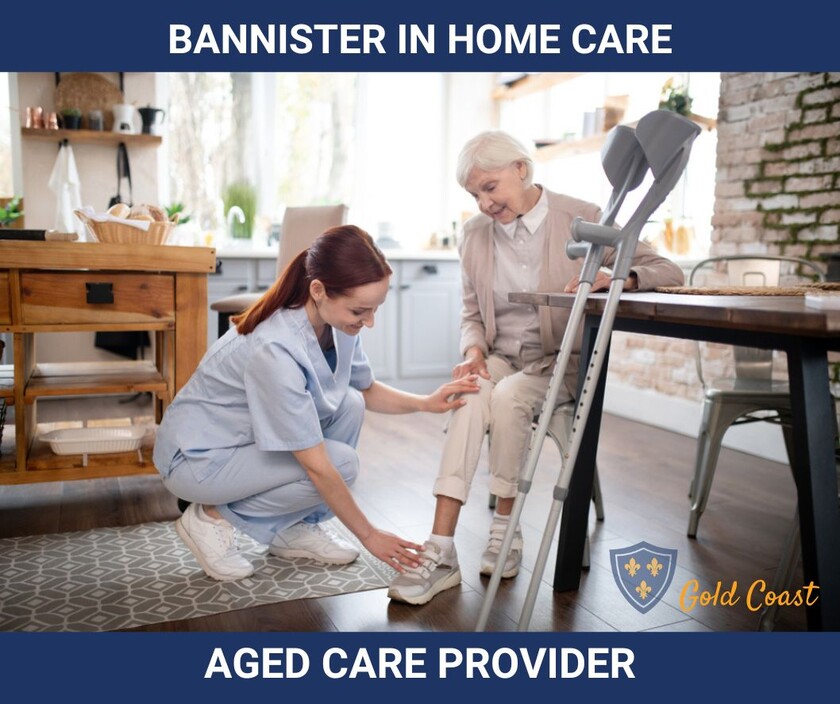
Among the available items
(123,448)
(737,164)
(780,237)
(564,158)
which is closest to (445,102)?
(564,158)

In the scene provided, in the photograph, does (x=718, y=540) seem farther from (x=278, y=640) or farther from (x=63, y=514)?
(x=63, y=514)

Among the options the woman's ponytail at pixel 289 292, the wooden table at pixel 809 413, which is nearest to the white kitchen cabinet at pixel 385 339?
the woman's ponytail at pixel 289 292

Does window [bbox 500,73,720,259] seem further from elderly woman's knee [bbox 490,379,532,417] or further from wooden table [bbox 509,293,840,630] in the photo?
wooden table [bbox 509,293,840,630]

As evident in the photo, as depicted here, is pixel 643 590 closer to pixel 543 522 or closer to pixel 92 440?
pixel 543 522

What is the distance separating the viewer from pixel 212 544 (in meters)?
1.87

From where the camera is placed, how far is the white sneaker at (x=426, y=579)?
1.74 m

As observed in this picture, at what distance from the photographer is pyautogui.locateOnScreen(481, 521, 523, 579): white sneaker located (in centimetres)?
191

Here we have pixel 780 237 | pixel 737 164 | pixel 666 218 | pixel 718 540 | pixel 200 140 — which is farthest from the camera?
pixel 200 140

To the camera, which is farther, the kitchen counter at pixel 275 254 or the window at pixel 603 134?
the kitchen counter at pixel 275 254

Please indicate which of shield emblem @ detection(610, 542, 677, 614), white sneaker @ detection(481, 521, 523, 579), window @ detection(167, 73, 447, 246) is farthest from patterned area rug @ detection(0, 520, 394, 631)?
window @ detection(167, 73, 447, 246)

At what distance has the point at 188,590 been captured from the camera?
181 centimetres

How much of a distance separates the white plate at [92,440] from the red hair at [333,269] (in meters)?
0.86

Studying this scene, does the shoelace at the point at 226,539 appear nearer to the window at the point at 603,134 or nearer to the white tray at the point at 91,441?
the white tray at the point at 91,441

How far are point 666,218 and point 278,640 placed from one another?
3157 millimetres
